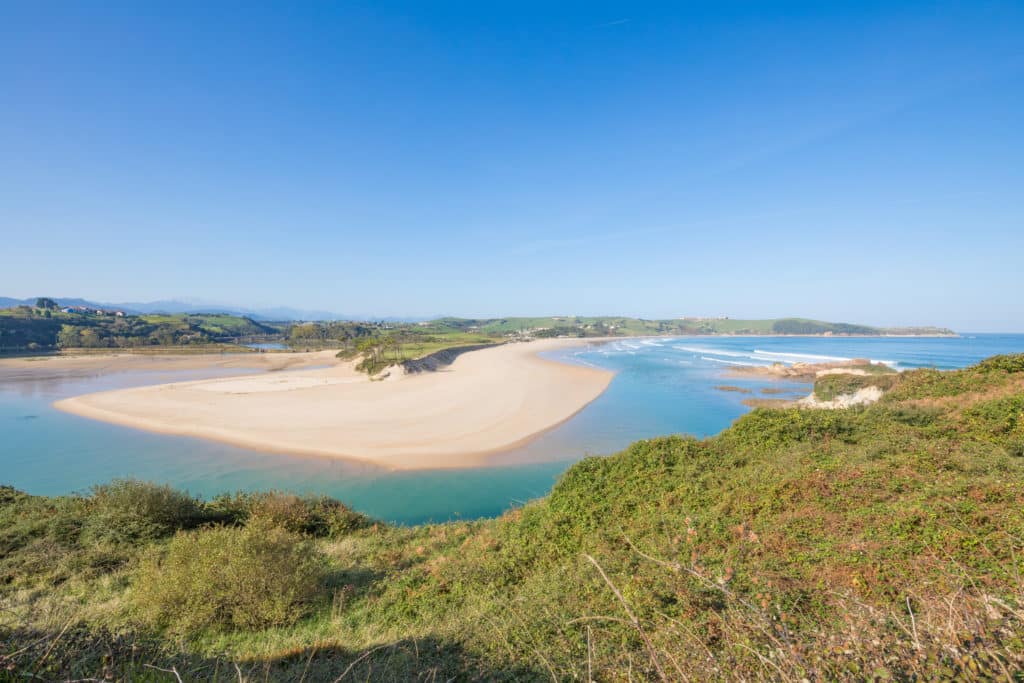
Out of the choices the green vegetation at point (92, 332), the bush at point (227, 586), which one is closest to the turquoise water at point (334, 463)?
the bush at point (227, 586)

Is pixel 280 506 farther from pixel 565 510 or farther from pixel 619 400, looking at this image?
pixel 619 400

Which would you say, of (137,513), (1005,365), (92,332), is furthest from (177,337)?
(1005,365)

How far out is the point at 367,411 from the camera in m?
34.9

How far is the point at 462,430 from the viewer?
29.4 metres

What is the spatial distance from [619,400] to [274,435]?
29749 mm

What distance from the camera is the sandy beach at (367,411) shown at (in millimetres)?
26312

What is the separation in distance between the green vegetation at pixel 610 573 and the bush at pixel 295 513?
8 centimetres

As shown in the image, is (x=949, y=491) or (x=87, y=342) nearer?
(x=949, y=491)

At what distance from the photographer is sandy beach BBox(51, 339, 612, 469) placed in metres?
26.3

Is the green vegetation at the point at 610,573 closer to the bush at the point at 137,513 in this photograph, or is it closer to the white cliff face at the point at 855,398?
the bush at the point at 137,513

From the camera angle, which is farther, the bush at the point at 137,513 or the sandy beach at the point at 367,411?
the sandy beach at the point at 367,411

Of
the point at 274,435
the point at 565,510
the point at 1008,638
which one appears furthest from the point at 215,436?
the point at 1008,638

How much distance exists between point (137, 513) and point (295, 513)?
4.20m

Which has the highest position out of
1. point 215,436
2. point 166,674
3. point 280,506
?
point 166,674
